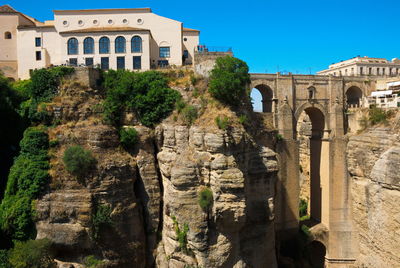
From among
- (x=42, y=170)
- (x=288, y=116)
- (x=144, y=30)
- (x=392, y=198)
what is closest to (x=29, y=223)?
(x=42, y=170)

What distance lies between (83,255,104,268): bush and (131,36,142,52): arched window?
1705cm

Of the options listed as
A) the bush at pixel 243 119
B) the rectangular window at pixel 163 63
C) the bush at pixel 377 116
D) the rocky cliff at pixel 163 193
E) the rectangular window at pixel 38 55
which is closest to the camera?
the rocky cliff at pixel 163 193

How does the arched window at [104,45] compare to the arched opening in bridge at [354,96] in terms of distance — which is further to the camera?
the arched opening in bridge at [354,96]

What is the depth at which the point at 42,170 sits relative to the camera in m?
18.5

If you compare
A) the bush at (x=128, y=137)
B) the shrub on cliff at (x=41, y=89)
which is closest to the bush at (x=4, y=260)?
the shrub on cliff at (x=41, y=89)

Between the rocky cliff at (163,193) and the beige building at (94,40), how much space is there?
6566 millimetres

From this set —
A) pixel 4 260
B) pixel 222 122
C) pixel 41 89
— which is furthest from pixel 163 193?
pixel 41 89

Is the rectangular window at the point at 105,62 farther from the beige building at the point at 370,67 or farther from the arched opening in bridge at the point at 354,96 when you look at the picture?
the beige building at the point at 370,67

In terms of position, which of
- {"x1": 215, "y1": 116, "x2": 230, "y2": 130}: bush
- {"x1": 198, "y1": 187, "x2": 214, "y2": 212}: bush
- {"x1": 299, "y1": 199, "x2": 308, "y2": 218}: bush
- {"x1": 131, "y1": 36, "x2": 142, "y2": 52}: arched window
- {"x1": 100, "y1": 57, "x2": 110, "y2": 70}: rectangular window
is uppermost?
{"x1": 131, "y1": 36, "x2": 142, "y2": 52}: arched window

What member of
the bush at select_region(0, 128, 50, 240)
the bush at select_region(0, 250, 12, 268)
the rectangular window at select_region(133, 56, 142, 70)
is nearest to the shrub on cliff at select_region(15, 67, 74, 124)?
the bush at select_region(0, 128, 50, 240)

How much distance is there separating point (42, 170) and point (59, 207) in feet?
7.98

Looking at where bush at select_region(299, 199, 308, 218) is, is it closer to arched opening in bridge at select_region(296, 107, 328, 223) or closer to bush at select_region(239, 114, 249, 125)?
arched opening in bridge at select_region(296, 107, 328, 223)

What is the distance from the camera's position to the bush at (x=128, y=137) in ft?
67.7

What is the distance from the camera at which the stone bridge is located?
26625 millimetres
